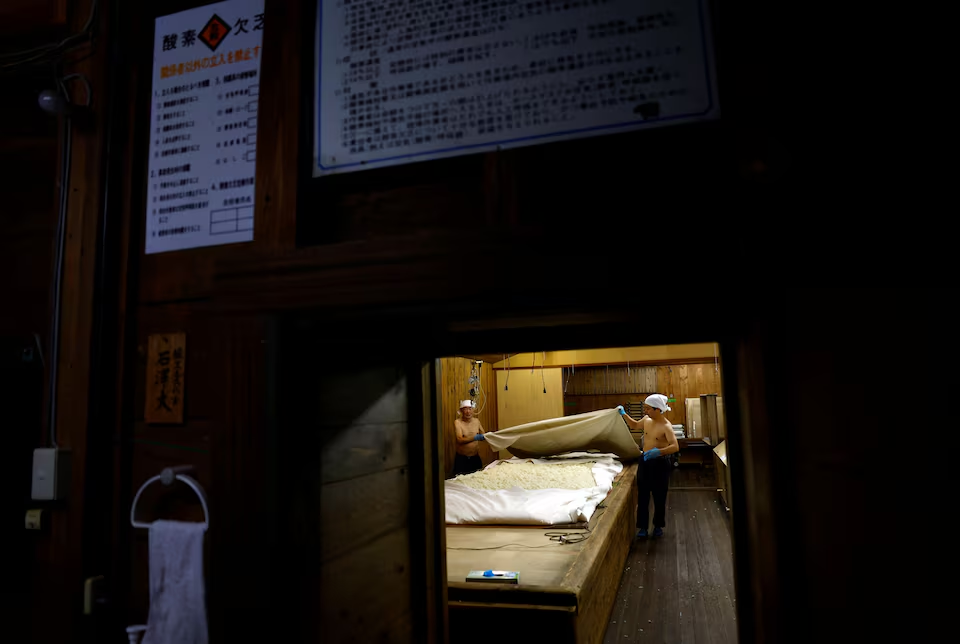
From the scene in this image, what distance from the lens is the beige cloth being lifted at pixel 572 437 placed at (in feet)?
32.0

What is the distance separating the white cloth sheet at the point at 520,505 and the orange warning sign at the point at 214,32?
4286 mm

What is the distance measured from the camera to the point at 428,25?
1868 mm

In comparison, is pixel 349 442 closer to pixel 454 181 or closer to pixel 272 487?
pixel 272 487

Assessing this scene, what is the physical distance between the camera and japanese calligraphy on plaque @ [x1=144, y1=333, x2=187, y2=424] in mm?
1955

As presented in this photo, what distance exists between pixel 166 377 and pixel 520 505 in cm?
431

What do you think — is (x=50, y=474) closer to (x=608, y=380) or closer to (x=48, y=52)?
(x=48, y=52)

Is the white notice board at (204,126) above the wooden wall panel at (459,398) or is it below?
above

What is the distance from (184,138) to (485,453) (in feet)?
33.1

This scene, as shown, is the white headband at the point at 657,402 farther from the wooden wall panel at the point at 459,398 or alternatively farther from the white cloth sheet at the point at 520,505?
the wooden wall panel at the point at 459,398

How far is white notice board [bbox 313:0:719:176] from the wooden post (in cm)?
1022

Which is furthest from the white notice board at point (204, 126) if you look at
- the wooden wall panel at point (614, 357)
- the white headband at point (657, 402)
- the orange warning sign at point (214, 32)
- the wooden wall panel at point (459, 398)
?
the wooden wall panel at point (614, 357)

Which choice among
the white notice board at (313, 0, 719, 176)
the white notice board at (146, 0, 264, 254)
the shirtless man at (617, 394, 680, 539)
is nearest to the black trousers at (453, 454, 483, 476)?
the shirtless man at (617, 394, 680, 539)

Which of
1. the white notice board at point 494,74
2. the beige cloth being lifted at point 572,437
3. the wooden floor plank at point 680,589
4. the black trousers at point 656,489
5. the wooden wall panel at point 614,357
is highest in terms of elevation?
the white notice board at point 494,74

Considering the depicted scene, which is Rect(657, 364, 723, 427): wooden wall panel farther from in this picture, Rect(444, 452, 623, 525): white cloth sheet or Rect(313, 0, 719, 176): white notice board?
Rect(313, 0, 719, 176): white notice board
